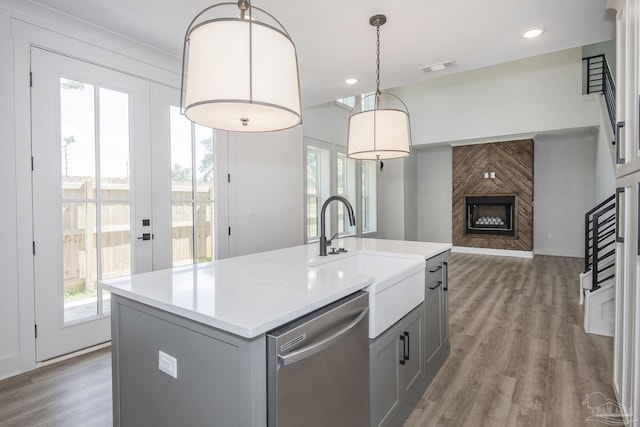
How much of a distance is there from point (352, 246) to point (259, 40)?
1.78m

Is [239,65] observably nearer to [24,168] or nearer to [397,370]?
[397,370]

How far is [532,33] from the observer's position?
2893mm

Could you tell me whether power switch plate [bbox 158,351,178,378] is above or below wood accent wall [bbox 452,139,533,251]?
below

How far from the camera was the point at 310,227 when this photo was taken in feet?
19.8

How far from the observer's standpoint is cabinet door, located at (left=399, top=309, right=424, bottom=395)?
1847 millimetres

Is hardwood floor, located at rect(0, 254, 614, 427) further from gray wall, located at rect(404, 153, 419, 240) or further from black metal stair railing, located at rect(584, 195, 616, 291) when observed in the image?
gray wall, located at rect(404, 153, 419, 240)

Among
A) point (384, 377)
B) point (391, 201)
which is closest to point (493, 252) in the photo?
point (391, 201)

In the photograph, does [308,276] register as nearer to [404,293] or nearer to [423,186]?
[404,293]

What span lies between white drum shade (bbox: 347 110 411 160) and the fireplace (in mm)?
5845

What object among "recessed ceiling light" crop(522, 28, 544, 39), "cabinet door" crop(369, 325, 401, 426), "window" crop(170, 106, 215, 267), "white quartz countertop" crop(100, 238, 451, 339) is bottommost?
"cabinet door" crop(369, 325, 401, 426)

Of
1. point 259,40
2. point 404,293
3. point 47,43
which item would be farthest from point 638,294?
point 47,43

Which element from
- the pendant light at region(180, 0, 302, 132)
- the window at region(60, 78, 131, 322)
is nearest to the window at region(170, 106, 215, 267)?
the window at region(60, 78, 131, 322)

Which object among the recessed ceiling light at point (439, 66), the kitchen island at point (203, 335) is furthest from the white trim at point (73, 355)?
the recessed ceiling light at point (439, 66)

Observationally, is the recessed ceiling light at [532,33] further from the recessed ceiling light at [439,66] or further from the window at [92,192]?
the window at [92,192]
